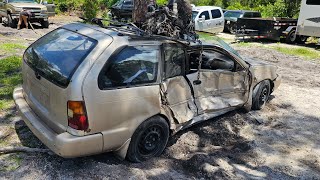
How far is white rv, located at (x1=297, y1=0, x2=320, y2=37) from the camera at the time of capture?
15.8 metres

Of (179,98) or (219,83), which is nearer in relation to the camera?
(179,98)

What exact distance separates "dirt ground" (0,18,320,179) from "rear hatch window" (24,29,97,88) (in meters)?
1.03

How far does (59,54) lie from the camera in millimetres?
3959

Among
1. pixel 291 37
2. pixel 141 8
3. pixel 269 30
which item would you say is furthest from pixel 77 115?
pixel 291 37

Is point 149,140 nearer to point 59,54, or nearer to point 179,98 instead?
point 179,98

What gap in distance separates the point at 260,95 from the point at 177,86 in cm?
250

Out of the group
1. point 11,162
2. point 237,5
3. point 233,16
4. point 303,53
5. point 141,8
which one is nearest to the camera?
point 11,162

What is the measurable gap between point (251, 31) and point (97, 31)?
13930 mm

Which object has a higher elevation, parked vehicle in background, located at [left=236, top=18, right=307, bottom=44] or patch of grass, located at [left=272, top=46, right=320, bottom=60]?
parked vehicle in background, located at [left=236, top=18, right=307, bottom=44]

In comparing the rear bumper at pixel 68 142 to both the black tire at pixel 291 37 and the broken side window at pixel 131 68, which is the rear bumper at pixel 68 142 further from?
the black tire at pixel 291 37

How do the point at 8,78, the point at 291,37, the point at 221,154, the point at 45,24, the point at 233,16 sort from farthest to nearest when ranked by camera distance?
the point at 233,16, the point at 45,24, the point at 291,37, the point at 8,78, the point at 221,154

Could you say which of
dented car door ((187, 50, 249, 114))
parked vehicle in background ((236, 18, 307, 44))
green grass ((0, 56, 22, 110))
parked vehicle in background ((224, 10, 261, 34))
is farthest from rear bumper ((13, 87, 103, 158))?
parked vehicle in background ((224, 10, 261, 34))

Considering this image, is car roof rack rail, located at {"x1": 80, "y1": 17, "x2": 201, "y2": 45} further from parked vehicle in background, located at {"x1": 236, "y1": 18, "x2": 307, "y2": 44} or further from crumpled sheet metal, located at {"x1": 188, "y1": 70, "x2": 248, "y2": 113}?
parked vehicle in background, located at {"x1": 236, "y1": 18, "x2": 307, "y2": 44}

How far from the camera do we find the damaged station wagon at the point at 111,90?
141 inches
